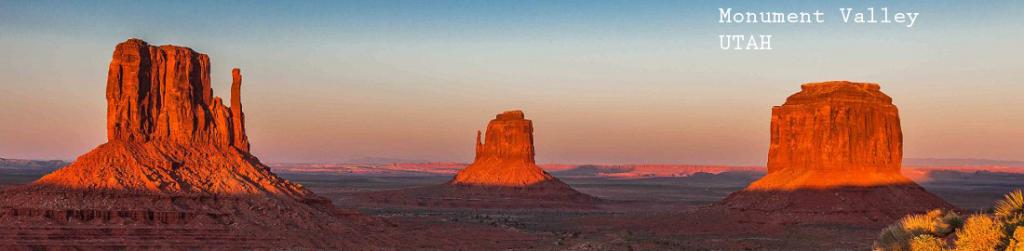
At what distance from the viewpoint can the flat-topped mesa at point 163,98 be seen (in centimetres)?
5016

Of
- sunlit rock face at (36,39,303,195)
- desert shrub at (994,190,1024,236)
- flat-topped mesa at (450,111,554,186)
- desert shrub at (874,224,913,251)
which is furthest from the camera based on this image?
flat-topped mesa at (450,111,554,186)

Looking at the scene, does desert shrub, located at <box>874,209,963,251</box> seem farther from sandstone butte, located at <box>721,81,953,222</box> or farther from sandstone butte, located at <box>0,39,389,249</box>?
sandstone butte, located at <box>721,81,953,222</box>

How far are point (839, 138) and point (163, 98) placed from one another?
142 ft

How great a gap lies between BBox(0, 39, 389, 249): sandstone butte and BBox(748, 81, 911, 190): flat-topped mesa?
102 feet

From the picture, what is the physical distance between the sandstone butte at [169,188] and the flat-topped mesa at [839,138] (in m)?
31.1

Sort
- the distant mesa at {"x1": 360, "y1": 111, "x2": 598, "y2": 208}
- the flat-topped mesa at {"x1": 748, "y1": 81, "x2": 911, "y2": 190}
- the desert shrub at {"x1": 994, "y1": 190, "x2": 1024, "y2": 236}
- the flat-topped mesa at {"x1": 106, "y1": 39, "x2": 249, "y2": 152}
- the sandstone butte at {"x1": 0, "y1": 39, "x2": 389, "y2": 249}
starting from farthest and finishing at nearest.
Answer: the distant mesa at {"x1": 360, "y1": 111, "x2": 598, "y2": 208} → the flat-topped mesa at {"x1": 748, "y1": 81, "x2": 911, "y2": 190} → the flat-topped mesa at {"x1": 106, "y1": 39, "x2": 249, "y2": 152} → the sandstone butte at {"x1": 0, "y1": 39, "x2": 389, "y2": 249} → the desert shrub at {"x1": 994, "y1": 190, "x2": 1024, "y2": 236}

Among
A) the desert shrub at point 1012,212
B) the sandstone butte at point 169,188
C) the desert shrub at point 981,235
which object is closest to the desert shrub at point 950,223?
the desert shrub at point 981,235

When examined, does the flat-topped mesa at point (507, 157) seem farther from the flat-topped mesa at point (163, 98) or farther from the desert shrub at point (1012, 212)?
the desert shrub at point (1012, 212)

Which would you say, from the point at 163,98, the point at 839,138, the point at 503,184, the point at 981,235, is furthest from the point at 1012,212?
the point at 503,184

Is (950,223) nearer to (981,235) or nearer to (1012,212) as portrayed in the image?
(981,235)

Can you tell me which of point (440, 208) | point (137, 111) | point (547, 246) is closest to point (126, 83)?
point (137, 111)

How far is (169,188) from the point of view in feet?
156

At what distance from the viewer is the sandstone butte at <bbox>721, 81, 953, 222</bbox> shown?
Answer: 6400cm

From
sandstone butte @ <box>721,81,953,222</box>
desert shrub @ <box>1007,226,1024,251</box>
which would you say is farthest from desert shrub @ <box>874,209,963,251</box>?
sandstone butte @ <box>721,81,953,222</box>
